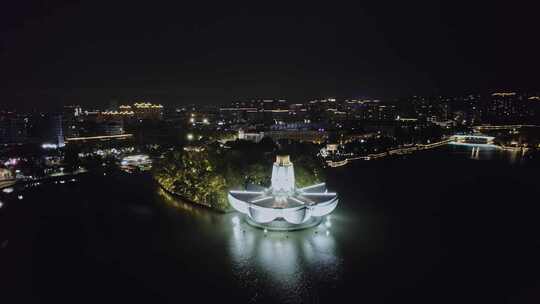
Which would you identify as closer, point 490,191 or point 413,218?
point 413,218

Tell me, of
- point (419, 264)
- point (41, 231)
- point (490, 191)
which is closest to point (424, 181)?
point (490, 191)

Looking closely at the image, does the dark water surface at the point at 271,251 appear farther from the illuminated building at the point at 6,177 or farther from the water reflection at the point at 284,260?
the illuminated building at the point at 6,177

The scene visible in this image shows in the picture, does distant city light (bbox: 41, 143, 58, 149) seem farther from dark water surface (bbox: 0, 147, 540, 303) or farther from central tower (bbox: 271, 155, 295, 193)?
central tower (bbox: 271, 155, 295, 193)

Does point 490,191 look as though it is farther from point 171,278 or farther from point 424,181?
point 171,278

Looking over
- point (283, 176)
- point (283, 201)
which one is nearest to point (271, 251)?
point (283, 201)

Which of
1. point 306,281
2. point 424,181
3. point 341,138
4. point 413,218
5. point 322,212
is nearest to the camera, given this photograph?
point 306,281

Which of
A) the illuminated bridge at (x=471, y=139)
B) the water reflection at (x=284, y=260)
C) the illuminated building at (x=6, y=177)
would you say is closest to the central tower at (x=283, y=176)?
the water reflection at (x=284, y=260)
